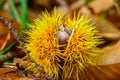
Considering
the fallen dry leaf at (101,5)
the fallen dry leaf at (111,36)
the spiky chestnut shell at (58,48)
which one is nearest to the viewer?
the spiky chestnut shell at (58,48)

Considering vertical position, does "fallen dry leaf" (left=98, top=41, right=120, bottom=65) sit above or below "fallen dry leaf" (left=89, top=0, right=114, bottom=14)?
below

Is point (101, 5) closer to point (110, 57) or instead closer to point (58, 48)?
point (110, 57)

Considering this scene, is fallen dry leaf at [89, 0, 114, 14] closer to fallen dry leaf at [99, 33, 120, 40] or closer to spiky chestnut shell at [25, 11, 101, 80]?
fallen dry leaf at [99, 33, 120, 40]

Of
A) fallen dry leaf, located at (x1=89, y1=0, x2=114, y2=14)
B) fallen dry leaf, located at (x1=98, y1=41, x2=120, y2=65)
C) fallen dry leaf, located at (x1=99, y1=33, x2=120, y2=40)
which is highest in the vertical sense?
fallen dry leaf, located at (x1=89, y1=0, x2=114, y2=14)

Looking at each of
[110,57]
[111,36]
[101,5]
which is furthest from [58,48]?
[101,5]

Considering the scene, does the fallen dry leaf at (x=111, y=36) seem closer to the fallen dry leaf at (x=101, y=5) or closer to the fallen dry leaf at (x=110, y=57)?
the fallen dry leaf at (x=110, y=57)

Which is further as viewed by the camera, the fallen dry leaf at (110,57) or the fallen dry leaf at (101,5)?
the fallen dry leaf at (101,5)

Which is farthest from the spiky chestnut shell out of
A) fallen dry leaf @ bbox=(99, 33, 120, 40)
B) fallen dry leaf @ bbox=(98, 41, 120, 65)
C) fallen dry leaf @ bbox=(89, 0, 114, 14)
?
fallen dry leaf @ bbox=(89, 0, 114, 14)

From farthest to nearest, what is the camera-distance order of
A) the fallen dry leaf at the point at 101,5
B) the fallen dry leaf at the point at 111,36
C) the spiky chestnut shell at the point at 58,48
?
the fallen dry leaf at the point at 101,5 → the fallen dry leaf at the point at 111,36 → the spiky chestnut shell at the point at 58,48

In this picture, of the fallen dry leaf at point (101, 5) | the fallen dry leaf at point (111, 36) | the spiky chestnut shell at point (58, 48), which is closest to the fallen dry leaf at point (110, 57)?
the spiky chestnut shell at point (58, 48)

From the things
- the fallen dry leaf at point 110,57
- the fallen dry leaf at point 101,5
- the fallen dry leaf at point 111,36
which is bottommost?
the fallen dry leaf at point 110,57
